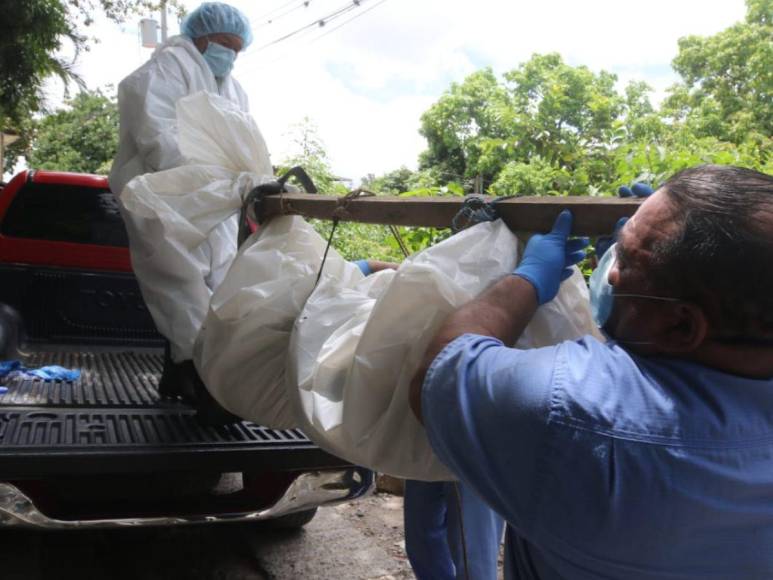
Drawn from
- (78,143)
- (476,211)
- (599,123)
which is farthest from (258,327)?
(78,143)

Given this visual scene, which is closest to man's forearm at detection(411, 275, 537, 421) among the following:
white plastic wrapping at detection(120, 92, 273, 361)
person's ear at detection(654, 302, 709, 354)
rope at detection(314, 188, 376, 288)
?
person's ear at detection(654, 302, 709, 354)

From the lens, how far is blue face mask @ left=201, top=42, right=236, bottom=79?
331 centimetres

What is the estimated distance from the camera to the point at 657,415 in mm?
924

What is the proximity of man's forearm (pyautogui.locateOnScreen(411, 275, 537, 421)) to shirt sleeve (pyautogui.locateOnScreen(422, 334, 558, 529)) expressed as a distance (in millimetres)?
81

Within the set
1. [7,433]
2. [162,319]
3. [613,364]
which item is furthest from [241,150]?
[613,364]

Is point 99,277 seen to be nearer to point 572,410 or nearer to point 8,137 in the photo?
point 572,410

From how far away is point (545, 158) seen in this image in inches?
251

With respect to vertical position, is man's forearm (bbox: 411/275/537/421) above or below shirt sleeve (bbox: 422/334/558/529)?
above

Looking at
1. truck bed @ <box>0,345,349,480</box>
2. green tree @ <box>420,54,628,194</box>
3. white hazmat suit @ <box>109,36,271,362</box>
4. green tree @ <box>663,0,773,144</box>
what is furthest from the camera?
green tree @ <box>663,0,773,144</box>

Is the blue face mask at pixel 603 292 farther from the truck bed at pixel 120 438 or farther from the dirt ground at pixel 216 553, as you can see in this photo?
the dirt ground at pixel 216 553

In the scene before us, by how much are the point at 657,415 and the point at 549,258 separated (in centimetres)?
38

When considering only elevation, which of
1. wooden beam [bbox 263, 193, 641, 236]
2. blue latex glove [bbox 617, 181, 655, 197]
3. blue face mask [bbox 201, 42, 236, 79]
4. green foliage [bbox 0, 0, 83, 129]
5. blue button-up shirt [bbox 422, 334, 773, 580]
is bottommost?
blue button-up shirt [bbox 422, 334, 773, 580]

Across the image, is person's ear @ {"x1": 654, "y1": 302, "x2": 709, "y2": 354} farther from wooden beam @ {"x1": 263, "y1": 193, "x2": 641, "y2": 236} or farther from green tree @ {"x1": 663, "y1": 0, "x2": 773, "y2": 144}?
green tree @ {"x1": 663, "y1": 0, "x2": 773, "y2": 144}

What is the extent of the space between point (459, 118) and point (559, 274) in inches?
569
